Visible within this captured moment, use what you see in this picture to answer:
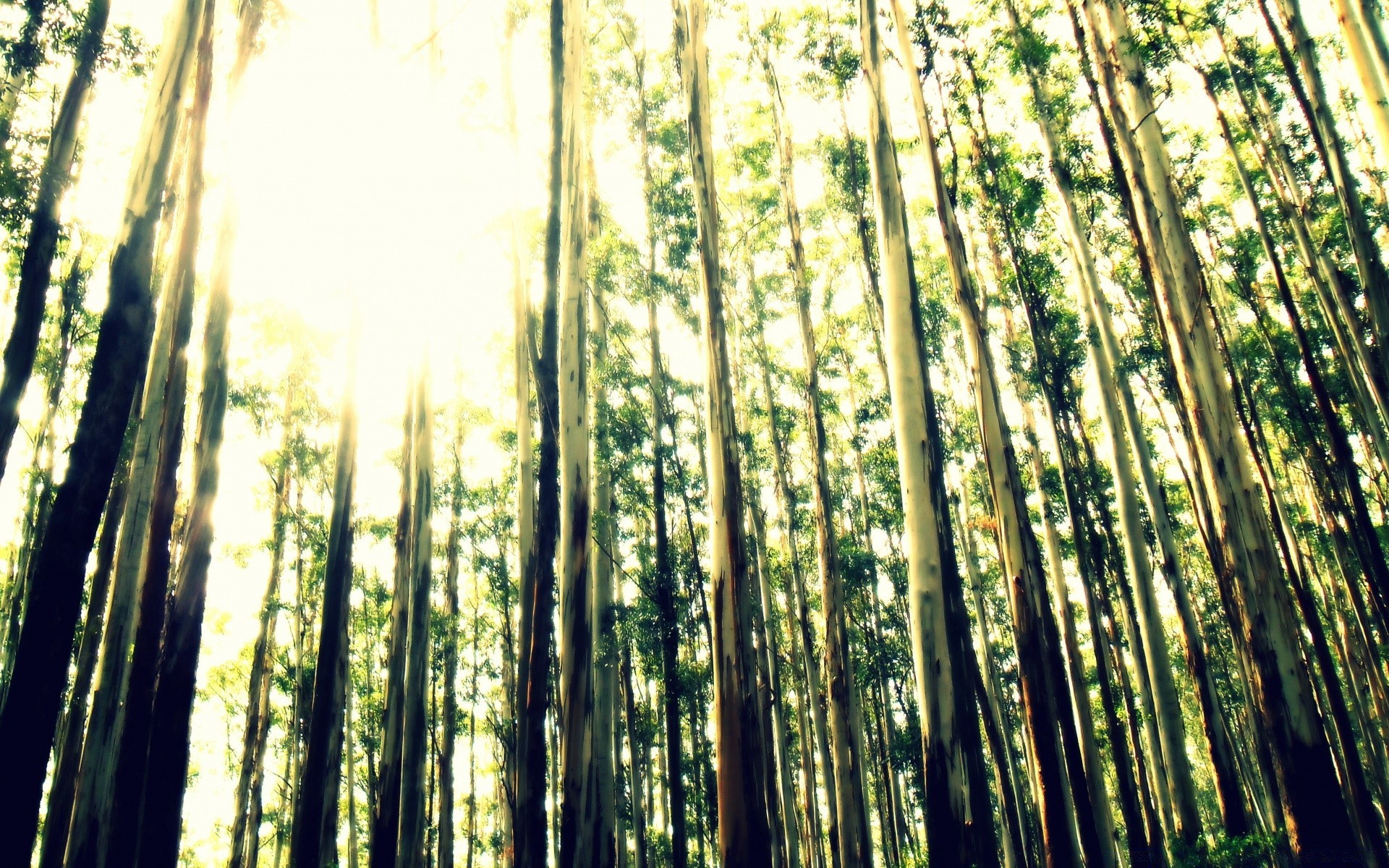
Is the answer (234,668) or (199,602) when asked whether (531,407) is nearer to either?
(199,602)

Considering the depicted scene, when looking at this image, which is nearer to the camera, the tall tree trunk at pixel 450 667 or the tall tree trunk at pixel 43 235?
the tall tree trunk at pixel 43 235

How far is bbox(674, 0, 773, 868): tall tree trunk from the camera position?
4.51 metres

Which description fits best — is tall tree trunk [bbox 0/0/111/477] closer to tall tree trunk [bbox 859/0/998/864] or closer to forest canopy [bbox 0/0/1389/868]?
forest canopy [bbox 0/0/1389/868]

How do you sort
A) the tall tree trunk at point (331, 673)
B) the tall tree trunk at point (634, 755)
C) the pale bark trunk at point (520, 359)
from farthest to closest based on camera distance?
the tall tree trunk at point (634, 755)
the pale bark trunk at point (520, 359)
the tall tree trunk at point (331, 673)

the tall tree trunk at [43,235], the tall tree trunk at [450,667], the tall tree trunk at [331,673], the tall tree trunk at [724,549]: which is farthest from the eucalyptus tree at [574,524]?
the tall tree trunk at [450,667]

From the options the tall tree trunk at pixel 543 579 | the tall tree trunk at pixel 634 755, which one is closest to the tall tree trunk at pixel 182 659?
the tall tree trunk at pixel 543 579

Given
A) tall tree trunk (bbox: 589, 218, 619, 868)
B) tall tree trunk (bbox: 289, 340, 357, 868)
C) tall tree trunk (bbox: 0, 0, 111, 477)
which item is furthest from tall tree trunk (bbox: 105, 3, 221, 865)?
tall tree trunk (bbox: 589, 218, 619, 868)

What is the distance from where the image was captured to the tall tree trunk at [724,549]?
4.51 m

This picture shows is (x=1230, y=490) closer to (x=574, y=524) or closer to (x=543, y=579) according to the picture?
(x=574, y=524)

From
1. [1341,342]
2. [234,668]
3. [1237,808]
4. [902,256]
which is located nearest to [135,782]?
[902,256]

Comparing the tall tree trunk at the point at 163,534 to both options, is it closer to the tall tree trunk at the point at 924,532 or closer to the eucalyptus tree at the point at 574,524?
the eucalyptus tree at the point at 574,524

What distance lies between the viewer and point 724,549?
509 centimetres

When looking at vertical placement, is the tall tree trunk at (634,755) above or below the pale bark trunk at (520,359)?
below

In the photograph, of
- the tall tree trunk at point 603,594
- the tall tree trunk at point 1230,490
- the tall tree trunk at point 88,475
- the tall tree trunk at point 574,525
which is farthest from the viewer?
the tall tree trunk at point 603,594
